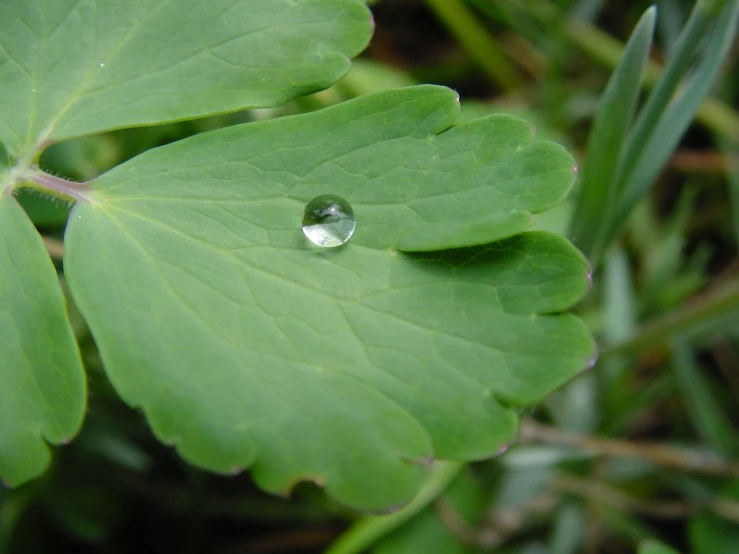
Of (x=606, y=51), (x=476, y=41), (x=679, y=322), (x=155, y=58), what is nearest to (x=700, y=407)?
(x=679, y=322)

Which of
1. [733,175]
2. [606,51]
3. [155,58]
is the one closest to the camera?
[155,58]

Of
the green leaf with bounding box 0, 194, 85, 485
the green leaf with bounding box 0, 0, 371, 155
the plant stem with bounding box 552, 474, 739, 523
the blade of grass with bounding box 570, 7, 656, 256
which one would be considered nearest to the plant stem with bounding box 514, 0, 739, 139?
the blade of grass with bounding box 570, 7, 656, 256

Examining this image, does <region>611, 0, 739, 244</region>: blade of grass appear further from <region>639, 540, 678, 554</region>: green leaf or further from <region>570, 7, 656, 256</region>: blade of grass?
<region>639, 540, 678, 554</region>: green leaf

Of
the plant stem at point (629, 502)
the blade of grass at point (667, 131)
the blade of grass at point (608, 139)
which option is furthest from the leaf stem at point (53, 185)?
the plant stem at point (629, 502)

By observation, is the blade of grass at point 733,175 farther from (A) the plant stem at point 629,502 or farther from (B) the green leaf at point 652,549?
(B) the green leaf at point 652,549

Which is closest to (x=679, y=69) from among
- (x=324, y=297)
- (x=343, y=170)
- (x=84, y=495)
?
(x=343, y=170)

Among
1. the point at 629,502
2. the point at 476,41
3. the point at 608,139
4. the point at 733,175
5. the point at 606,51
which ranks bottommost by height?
the point at 629,502

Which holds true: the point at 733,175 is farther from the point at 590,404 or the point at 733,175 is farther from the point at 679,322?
the point at 590,404

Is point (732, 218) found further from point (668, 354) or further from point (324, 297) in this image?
point (324, 297)

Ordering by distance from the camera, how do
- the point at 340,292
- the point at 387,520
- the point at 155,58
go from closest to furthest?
the point at 340,292 < the point at 155,58 < the point at 387,520
